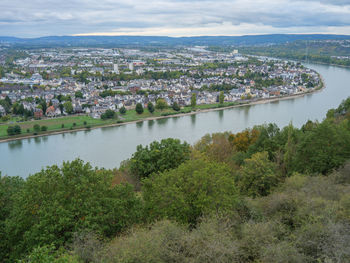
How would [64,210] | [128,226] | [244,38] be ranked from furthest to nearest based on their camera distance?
[244,38]
[128,226]
[64,210]

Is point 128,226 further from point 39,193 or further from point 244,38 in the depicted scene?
point 244,38

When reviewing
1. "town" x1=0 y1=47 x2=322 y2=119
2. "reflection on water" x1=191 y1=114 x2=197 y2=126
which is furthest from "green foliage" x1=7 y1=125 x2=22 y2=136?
"reflection on water" x1=191 y1=114 x2=197 y2=126

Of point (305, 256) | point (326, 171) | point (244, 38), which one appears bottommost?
point (326, 171)

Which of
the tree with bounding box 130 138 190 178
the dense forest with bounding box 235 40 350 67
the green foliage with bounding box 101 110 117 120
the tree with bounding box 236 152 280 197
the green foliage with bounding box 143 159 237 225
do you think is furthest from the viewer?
the dense forest with bounding box 235 40 350 67

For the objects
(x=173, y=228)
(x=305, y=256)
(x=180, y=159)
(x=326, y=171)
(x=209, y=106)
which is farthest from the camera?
(x=209, y=106)

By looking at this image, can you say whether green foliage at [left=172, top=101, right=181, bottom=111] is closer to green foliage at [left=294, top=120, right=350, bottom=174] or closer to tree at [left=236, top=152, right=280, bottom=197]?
green foliage at [left=294, top=120, right=350, bottom=174]

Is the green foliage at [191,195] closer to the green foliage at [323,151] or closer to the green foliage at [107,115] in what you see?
the green foliage at [323,151]

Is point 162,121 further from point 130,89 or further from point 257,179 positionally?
point 257,179

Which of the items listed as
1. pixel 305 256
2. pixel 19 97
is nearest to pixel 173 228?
pixel 305 256
